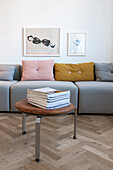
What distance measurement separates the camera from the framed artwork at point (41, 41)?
3.25 metres

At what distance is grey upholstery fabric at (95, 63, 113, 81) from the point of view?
2.82 metres

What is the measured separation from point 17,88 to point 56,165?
1.37m

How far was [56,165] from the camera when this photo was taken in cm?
117

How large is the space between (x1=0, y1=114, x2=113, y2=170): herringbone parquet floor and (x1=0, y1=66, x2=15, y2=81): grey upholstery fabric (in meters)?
0.89

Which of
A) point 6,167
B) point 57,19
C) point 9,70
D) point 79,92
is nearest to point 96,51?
point 57,19

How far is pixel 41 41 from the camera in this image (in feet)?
10.7

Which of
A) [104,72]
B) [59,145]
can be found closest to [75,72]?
[104,72]

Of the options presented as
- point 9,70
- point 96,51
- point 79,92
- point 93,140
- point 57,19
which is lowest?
point 93,140

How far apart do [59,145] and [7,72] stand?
1.83m

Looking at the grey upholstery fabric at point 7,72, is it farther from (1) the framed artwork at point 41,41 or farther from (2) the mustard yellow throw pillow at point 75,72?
(2) the mustard yellow throw pillow at point 75,72

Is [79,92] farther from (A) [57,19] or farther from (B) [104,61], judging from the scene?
(A) [57,19]

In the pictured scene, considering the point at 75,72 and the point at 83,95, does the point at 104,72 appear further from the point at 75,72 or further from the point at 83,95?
the point at 83,95

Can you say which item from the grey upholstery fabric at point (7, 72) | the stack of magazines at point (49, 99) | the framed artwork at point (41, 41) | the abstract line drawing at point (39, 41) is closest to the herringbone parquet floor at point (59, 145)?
the stack of magazines at point (49, 99)

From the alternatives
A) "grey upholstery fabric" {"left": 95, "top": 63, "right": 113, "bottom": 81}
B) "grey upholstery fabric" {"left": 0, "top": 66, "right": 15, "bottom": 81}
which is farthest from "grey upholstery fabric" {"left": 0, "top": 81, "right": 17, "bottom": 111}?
"grey upholstery fabric" {"left": 95, "top": 63, "right": 113, "bottom": 81}
